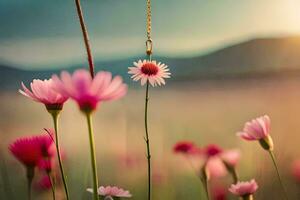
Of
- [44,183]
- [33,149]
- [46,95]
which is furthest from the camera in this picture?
[44,183]

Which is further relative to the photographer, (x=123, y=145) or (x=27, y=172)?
(x=123, y=145)

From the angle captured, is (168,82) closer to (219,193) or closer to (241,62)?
(241,62)

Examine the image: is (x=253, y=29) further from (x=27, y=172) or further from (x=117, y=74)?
(x=27, y=172)

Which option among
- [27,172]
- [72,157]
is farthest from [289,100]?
[27,172]

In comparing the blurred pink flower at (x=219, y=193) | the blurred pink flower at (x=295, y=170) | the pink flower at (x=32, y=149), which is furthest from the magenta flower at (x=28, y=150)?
the blurred pink flower at (x=295, y=170)

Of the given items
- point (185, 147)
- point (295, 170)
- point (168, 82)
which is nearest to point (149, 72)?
point (168, 82)

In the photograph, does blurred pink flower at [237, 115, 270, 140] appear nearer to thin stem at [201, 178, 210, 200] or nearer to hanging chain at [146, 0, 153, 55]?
thin stem at [201, 178, 210, 200]

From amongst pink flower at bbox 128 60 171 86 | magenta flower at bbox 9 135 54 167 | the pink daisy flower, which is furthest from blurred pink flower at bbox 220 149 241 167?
magenta flower at bbox 9 135 54 167

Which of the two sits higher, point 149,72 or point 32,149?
point 149,72
